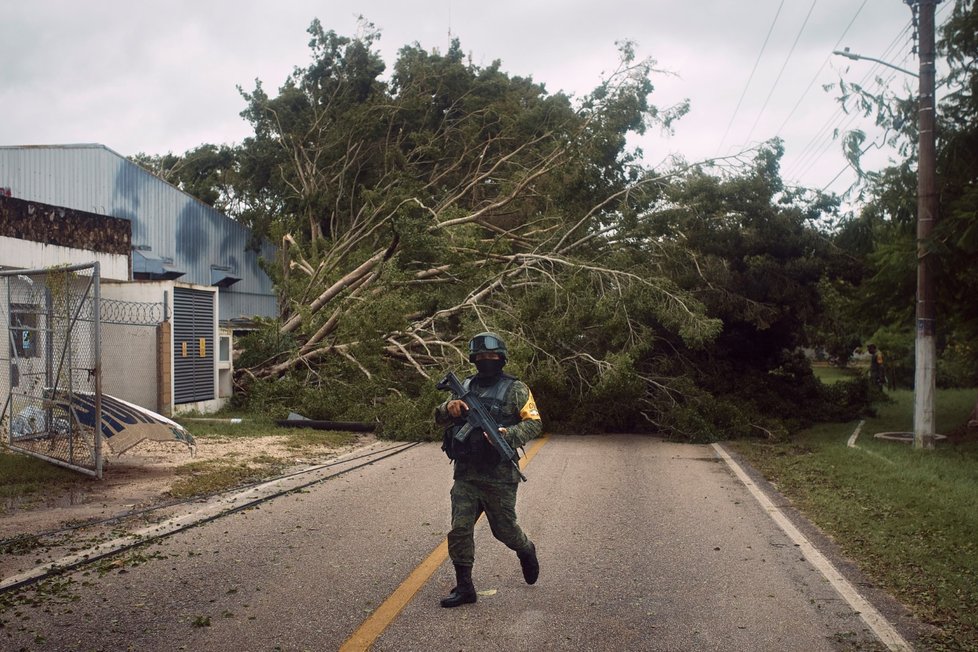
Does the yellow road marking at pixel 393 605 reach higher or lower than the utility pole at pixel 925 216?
lower

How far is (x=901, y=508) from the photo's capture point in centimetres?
902

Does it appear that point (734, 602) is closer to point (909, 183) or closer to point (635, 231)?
point (909, 183)

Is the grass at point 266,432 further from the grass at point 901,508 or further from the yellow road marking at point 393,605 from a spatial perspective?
the yellow road marking at point 393,605

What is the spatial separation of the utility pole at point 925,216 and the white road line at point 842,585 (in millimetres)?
5900

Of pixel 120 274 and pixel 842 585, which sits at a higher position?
pixel 120 274

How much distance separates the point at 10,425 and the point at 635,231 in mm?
11946

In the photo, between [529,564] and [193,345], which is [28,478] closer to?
[529,564]

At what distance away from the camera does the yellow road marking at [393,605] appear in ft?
15.4

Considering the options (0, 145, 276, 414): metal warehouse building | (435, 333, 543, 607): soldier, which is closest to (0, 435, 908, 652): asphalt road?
(435, 333, 543, 607): soldier

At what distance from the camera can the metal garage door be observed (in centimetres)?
1714

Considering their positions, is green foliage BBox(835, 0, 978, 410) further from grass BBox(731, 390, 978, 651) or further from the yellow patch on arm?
the yellow patch on arm

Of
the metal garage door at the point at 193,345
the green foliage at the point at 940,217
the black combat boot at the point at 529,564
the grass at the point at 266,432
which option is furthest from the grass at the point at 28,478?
the green foliage at the point at 940,217

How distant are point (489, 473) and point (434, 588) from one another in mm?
862

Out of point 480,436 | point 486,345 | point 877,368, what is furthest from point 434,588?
point 877,368
